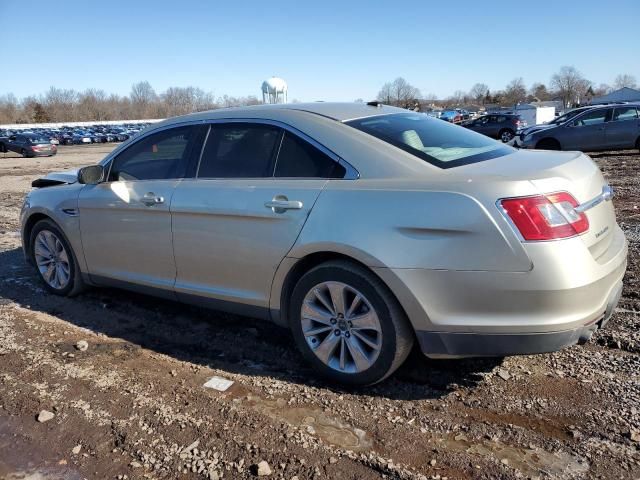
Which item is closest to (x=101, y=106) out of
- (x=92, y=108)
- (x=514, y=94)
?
(x=92, y=108)

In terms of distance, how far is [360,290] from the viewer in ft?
10.2

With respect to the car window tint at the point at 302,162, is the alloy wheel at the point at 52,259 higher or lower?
lower

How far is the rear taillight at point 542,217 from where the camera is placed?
2684mm

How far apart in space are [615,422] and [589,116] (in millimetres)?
16121

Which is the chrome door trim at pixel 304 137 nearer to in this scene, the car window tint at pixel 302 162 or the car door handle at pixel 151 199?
the car window tint at pixel 302 162

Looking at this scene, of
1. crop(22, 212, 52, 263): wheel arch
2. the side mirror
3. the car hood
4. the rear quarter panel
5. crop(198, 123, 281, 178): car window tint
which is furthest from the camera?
crop(22, 212, 52, 263): wheel arch

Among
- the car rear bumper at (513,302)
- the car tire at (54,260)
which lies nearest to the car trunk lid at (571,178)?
the car rear bumper at (513,302)

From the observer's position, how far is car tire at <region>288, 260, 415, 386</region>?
10.1 feet

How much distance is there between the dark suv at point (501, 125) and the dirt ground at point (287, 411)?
79.8ft

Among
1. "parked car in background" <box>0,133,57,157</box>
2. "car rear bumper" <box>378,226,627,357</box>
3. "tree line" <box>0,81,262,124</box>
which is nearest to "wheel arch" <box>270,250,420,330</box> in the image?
"car rear bumper" <box>378,226,627,357</box>

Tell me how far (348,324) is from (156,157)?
2182mm

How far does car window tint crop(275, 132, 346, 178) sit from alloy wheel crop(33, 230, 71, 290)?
265 centimetres

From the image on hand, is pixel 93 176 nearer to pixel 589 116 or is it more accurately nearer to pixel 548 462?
pixel 548 462

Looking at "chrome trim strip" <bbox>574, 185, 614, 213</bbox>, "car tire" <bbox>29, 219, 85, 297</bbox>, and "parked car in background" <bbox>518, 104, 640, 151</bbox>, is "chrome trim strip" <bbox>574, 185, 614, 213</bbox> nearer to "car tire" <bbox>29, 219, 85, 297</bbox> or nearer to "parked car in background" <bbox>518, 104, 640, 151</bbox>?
"car tire" <bbox>29, 219, 85, 297</bbox>
